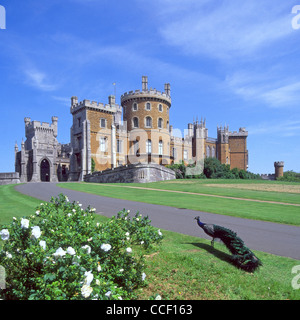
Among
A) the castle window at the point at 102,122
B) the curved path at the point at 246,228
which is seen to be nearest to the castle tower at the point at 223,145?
the castle window at the point at 102,122

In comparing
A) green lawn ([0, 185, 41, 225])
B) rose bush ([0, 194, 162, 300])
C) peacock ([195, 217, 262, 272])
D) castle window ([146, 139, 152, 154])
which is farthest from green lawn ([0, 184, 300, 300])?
castle window ([146, 139, 152, 154])

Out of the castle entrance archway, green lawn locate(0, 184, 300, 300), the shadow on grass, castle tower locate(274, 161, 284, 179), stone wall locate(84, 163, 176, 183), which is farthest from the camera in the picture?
castle tower locate(274, 161, 284, 179)

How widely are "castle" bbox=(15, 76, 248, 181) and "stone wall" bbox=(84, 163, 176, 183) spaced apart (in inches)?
167

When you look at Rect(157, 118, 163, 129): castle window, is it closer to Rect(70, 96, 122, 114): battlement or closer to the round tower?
the round tower

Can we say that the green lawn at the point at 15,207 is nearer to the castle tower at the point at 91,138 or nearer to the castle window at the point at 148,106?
the castle tower at the point at 91,138

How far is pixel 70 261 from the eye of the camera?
3246 millimetres

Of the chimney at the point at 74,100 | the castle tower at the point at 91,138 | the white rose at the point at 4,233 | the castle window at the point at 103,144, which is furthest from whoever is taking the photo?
the chimney at the point at 74,100

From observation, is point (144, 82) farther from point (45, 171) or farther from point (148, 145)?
point (45, 171)

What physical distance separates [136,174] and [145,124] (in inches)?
575

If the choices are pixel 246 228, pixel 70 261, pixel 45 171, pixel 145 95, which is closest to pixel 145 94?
pixel 145 95

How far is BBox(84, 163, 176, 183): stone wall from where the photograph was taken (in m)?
35.2

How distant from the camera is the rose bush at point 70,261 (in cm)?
305

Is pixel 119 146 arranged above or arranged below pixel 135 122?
below

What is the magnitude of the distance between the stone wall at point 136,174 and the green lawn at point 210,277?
94.0 feet
